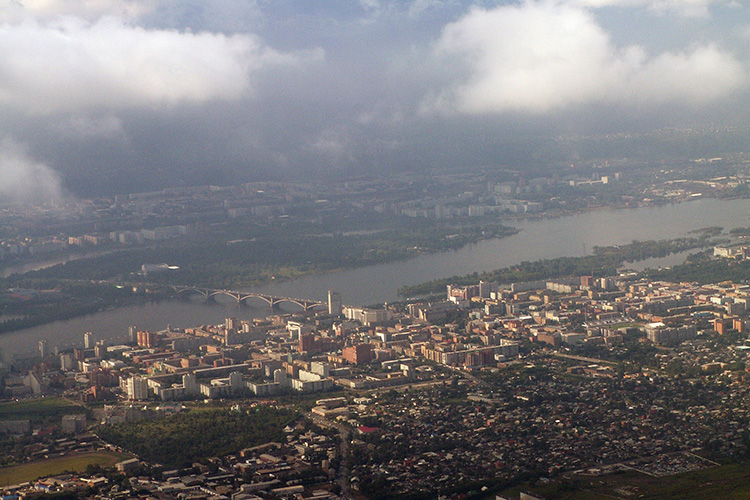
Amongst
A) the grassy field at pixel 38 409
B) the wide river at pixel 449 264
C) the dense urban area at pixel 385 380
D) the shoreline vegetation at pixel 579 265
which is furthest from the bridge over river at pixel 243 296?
the grassy field at pixel 38 409

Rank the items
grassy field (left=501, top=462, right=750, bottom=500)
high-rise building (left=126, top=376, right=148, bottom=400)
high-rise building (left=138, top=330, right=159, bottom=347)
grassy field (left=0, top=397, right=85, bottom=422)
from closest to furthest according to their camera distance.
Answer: grassy field (left=501, top=462, right=750, bottom=500) → grassy field (left=0, top=397, right=85, bottom=422) → high-rise building (left=126, top=376, right=148, bottom=400) → high-rise building (left=138, top=330, right=159, bottom=347)

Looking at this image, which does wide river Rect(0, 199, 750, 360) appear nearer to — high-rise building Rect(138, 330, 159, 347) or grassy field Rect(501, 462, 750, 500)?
high-rise building Rect(138, 330, 159, 347)

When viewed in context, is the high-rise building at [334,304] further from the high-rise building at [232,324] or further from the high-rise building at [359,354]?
the high-rise building at [359,354]

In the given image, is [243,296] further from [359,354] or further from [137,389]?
[137,389]

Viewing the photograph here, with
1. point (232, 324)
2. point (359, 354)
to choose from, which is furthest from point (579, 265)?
point (359, 354)


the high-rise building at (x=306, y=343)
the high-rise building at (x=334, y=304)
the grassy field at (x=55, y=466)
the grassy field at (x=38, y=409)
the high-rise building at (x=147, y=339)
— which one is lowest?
the grassy field at (x=55, y=466)

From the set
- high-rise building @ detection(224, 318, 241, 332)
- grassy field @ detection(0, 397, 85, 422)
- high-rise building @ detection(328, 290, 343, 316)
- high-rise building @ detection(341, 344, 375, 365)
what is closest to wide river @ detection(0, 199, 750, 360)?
high-rise building @ detection(328, 290, 343, 316)

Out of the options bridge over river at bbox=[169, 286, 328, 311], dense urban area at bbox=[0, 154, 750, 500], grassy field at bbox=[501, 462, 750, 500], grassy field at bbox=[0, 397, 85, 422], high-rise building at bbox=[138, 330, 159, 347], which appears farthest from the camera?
bridge over river at bbox=[169, 286, 328, 311]
